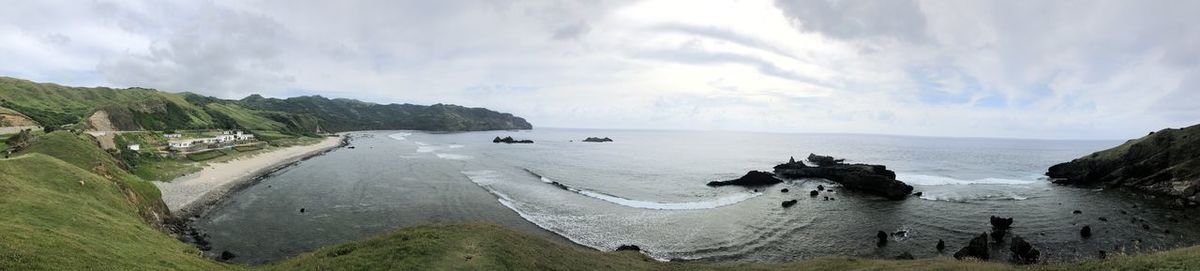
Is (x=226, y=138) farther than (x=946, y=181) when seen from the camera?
Yes

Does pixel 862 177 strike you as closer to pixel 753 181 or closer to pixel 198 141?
pixel 753 181

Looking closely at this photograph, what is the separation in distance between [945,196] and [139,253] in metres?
85.0

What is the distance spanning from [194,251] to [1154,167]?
115m

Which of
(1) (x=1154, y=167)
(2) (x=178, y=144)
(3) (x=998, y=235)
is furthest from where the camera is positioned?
(2) (x=178, y=144)

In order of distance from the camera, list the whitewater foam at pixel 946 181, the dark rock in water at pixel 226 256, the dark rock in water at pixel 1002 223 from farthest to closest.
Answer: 1. the whitewater foam at pixel 946 181
2. the dark rock in water at pixel 1002 223
3. the dark rock in water at pixel 226 256

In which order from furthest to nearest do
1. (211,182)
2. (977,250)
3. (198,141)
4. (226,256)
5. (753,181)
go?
(198,141), (753,181), (211,182), (977,250), (226,256)

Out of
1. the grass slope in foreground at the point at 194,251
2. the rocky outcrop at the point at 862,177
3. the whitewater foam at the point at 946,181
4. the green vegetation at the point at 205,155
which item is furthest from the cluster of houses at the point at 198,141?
the whitewater foam at the point at 946,181

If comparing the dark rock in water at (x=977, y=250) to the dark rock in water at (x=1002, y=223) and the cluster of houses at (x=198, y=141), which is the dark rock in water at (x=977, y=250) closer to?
the dark rock in water at (x=1002, y=223)

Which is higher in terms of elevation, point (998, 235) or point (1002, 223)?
point (1002, 223)

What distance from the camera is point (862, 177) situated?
254 ft

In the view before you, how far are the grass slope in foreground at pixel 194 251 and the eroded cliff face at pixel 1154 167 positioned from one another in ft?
215

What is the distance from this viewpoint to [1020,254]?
1587 inches

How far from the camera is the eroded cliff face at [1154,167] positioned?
67.9 m

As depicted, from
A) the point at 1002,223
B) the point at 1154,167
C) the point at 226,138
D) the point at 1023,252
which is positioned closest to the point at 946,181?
the point at 1154,167
